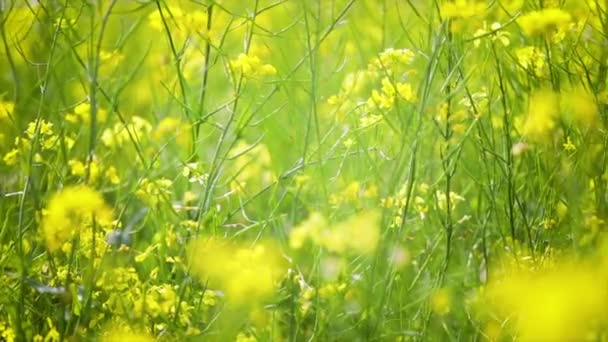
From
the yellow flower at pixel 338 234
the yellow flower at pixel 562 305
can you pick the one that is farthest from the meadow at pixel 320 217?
the yellow flower at pixel 562 305

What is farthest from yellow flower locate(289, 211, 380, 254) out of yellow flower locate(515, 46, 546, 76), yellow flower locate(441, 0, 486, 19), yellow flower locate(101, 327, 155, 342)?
yellow flower locate(515, 46, 546, 76)

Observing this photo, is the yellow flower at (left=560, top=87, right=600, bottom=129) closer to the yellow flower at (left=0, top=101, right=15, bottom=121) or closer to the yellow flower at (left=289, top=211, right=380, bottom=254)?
the yellow flower at (left=289, top=211, right=380, bottom=254)

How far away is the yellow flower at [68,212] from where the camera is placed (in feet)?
4.41

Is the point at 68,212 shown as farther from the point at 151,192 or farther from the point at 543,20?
the point at 543,20

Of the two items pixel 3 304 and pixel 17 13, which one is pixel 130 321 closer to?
pixel 3 304

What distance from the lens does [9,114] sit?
5.60 feet

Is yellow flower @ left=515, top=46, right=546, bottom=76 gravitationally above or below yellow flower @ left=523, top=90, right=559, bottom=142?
above

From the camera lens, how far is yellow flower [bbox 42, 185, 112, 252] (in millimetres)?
1343

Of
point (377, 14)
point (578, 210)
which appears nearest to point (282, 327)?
point (578, 210)

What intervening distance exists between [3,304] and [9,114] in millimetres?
365

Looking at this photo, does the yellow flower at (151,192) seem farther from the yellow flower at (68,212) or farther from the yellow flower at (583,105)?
the yellow flower at (583,105)

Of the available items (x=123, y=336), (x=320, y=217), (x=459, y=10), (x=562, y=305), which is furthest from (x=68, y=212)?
(x=562, y=305)

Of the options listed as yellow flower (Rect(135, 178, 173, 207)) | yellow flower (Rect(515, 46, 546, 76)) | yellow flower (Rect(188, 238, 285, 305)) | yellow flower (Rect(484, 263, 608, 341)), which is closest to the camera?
yellow flower (Rect(484, 263, 608, 341))

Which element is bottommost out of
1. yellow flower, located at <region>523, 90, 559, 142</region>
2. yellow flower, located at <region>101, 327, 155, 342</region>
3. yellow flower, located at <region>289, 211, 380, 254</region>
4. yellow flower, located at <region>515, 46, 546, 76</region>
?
yellow flower, located at <region>101, 327, 155, 342</region>
